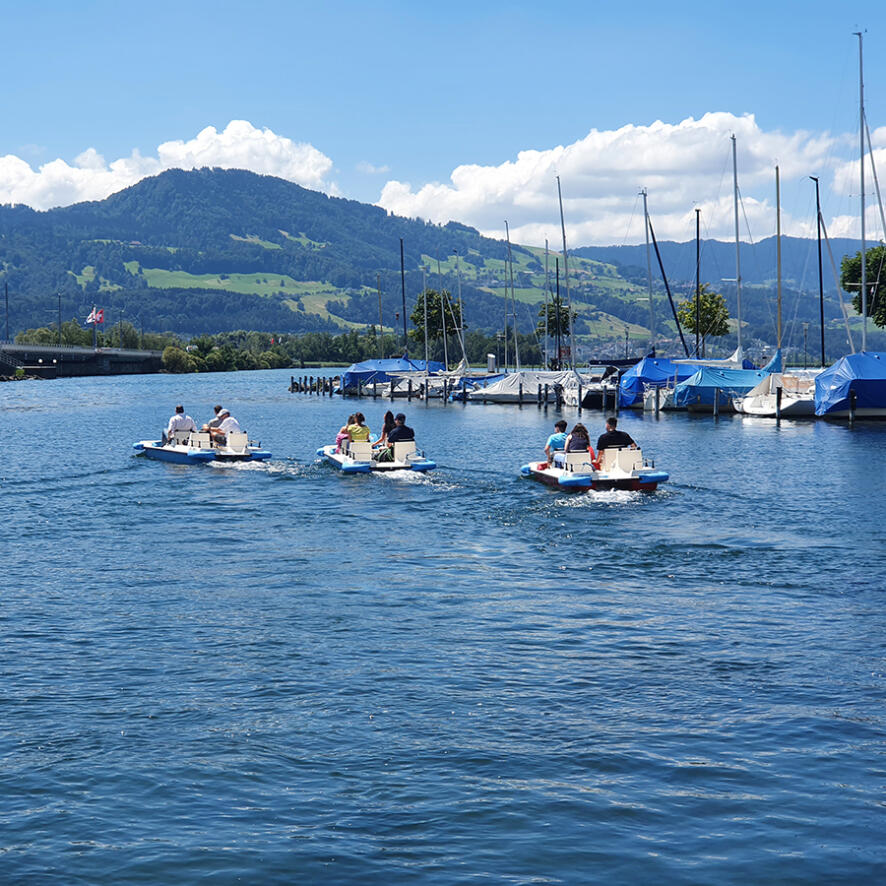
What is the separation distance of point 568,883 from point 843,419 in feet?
207

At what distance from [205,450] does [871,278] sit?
76917mm

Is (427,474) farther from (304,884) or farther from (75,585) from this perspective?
(304,884)

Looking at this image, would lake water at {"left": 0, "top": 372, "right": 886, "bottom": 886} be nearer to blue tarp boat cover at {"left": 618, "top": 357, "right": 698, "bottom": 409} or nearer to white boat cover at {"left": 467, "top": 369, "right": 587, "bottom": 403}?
blue tarp boat cover at {"left": 618, "top": 357, "right": 698, "bottom": 409}

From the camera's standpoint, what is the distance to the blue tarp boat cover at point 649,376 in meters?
80.6

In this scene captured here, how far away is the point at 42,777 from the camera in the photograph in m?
11.2

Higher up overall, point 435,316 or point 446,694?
point 435,316

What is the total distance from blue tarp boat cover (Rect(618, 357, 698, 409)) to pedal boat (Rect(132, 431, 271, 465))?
45.6 m

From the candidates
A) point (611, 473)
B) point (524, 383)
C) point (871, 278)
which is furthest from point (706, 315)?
point (611, 473)

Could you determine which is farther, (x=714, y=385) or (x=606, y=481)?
(x=714, y=385)

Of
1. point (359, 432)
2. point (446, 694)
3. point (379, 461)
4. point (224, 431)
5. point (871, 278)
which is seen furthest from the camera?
point (871, 278)

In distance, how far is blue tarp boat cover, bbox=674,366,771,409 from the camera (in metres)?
75.4

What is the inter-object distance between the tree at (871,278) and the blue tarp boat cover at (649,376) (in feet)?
71.7

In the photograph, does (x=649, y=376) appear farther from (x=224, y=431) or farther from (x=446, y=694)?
(x=446, y=694)

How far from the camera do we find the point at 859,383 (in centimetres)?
6366
